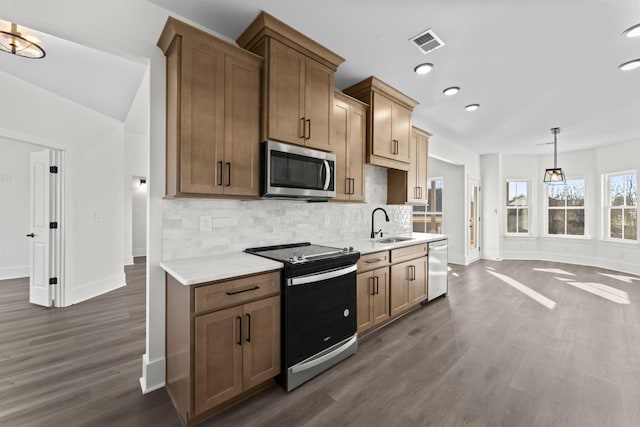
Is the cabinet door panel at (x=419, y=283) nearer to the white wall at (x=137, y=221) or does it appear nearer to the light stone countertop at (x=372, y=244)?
the light stone countertop at (x=372, y=244)

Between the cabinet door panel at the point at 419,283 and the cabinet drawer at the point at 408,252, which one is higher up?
the cabinet drawer at the point at 408,252

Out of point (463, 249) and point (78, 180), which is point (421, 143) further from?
point (78, 180)

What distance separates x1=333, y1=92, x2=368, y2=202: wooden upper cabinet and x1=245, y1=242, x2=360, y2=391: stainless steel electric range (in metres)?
0.82

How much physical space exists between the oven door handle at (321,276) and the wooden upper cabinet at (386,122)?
1.45 meters

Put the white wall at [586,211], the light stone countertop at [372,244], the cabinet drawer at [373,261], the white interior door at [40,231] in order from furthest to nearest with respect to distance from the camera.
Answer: the white wall at [586,211]
the white interior door at [40,231]
the light stone countertop at [372,244]
the cabinet drawer at [373,261]

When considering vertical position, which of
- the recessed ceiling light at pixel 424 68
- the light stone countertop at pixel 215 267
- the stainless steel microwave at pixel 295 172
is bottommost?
the light stone countertop at pixel 215 267

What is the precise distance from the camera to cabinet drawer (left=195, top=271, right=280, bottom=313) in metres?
1.67

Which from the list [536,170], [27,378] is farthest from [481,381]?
[536,170]

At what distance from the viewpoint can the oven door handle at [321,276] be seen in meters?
2.05

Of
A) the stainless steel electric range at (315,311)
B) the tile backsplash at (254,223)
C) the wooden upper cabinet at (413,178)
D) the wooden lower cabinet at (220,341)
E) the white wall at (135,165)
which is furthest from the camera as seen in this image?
the wooden upper cabinet at (413,178)

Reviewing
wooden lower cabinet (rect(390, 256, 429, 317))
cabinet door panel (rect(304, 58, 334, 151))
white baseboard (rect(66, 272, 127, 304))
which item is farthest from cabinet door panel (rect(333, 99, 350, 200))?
white baseboard (rect(66, 272, 127, 304))

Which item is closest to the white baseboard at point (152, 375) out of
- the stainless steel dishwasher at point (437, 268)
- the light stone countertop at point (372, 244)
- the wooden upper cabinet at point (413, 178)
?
the light stone countertop at point (372, 244)

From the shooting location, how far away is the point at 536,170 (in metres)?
7.43

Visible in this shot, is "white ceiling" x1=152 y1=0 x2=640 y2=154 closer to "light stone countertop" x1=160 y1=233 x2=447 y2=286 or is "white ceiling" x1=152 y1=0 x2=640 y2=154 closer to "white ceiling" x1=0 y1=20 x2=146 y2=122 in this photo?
"white ceiling" x1=0 y1=20 x2=146 y2=122
